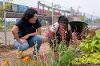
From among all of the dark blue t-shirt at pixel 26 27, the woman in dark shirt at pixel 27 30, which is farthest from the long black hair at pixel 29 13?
the dark blue t-shirt at pixel 26 27

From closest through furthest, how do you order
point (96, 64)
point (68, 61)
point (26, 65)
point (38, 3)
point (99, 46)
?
point (26, 65)
point (68, 61)
point (96, 64)
point (99, 46)
point (38, 3)

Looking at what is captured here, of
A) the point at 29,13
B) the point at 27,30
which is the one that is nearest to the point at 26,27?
→ the point at 27,30

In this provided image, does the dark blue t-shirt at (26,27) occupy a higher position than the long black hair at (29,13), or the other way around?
the long black hair at (29,13)

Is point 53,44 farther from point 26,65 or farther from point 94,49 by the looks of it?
point 94,49

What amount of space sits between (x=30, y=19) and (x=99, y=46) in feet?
5.30

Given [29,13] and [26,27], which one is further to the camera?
[26,27]

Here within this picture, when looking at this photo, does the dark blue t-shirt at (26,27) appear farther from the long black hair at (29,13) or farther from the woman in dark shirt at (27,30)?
the long black hair at (29,13)

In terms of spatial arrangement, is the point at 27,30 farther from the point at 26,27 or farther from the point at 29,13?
the point at 29,13

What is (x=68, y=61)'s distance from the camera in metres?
5.15

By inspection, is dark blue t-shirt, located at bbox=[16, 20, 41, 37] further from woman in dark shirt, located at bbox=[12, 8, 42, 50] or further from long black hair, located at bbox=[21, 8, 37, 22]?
long black hair, located at bbox=[21, 8, 37, 22]

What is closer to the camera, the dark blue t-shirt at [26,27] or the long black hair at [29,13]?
the long black hair at [29,13]

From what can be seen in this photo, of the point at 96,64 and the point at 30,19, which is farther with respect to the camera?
the point at 30,19

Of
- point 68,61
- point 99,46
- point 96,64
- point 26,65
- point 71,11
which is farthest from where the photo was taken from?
point 71,11

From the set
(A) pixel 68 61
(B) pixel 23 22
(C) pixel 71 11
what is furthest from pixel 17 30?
(C) pixel 71 11
